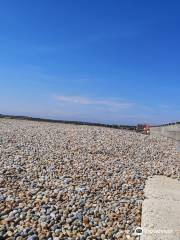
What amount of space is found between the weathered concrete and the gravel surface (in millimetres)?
188

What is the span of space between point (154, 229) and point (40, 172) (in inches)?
147

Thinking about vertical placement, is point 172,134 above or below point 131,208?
above

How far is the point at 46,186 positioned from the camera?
27.8ft

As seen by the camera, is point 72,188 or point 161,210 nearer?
point 161,210

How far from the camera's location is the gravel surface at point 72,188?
6492 mm

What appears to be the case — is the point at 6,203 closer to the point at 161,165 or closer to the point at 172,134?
the point at 161,165

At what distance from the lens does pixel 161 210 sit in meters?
7.62

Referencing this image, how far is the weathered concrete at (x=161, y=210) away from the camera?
254 inches

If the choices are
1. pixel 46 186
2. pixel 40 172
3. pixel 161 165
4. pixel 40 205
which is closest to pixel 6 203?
pixel 40 205

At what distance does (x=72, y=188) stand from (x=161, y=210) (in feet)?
6.48

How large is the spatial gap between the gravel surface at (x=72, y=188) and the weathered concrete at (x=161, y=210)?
19 centimetres

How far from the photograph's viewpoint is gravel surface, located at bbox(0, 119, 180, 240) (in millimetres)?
→ 6492

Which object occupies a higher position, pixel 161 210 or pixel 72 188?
pixel 72 188

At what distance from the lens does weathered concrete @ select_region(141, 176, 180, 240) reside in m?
6.45
